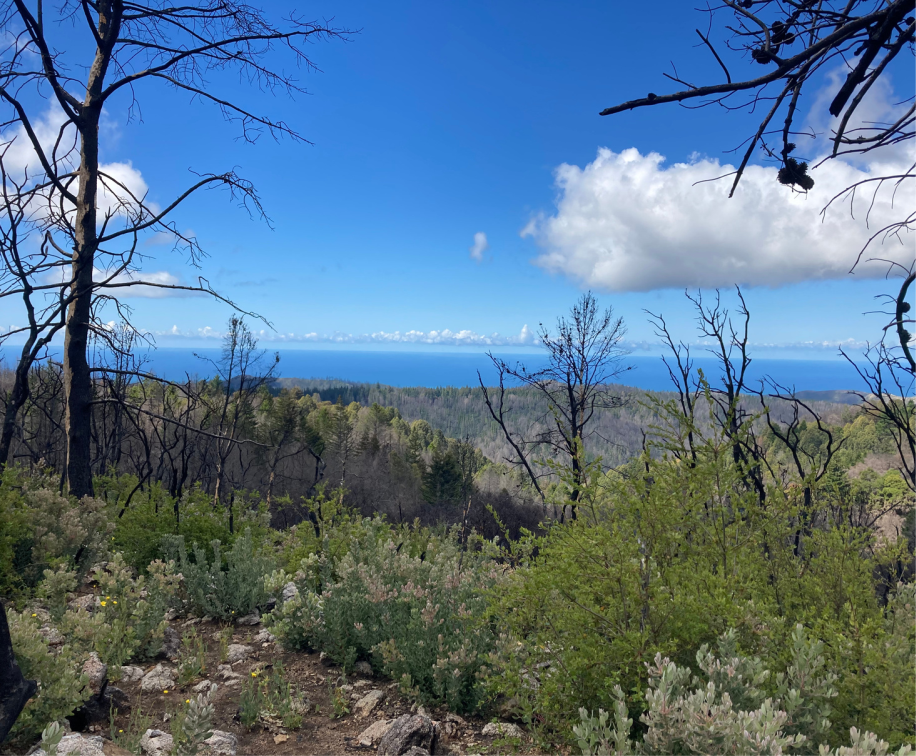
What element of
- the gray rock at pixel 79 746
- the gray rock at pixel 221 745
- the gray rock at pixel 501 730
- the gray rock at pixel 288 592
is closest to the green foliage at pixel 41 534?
the gray rock at pixel 288 592

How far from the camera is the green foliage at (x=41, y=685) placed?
221 cm

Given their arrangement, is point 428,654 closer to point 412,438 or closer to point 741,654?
point 741,654

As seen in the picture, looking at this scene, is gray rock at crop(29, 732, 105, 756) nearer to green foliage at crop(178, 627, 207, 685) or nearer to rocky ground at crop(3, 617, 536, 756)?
rocky ground at crop(3, 617, 536, 756)

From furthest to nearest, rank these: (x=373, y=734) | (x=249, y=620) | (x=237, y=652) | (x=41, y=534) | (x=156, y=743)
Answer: (x=249, y=620) → (x=41, y=534) → (x=237, y=652) → (x=373, y=734) → (x=156, y=743)

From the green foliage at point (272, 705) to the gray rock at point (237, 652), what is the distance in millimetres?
529

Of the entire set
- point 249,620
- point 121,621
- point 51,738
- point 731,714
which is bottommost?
point 249,620

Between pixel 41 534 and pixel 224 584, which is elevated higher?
pixel 41 534

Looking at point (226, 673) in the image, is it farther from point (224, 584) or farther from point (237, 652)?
point (224, 584)

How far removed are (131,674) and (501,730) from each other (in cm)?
237

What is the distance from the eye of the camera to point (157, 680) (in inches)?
126

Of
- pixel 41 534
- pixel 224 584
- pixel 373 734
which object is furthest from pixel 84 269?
pixel 373 734

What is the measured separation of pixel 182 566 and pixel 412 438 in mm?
57192

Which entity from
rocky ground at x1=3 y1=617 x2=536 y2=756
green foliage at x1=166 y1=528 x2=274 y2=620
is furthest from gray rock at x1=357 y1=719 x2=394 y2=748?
green foliage at x1=166 y1=528 x2=274 y2=620

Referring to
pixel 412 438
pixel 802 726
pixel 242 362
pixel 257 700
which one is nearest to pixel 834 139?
pixel 802 726
